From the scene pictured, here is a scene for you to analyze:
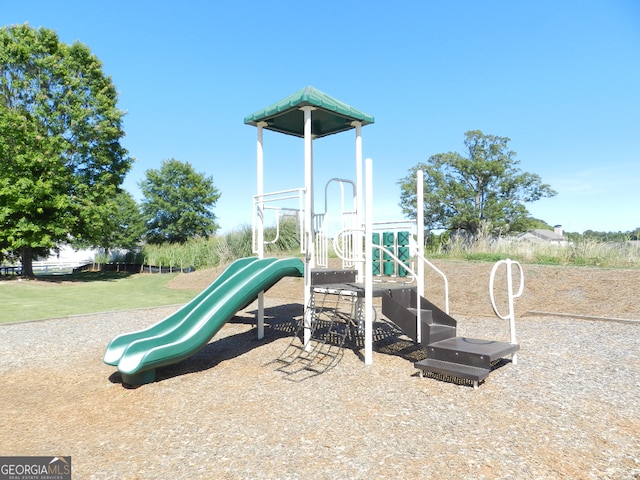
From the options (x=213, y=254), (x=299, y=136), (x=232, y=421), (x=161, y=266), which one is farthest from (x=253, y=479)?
(x=161, y=266)

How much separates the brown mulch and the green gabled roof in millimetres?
3863

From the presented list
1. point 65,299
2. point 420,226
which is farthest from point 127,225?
point 420,226

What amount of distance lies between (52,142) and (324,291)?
21049 mm

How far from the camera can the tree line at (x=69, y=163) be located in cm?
2058

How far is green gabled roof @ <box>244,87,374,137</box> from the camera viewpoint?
248 inches

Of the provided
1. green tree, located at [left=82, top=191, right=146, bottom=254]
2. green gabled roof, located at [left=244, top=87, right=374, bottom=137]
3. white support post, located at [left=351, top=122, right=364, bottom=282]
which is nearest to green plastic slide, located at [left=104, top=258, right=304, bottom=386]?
white support post, located at [left=351, top=122, right=364, bottom=282]

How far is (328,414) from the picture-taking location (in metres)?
3.91

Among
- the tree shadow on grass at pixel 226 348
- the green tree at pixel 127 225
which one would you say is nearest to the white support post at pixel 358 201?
the tree shadow on grass at pixel 226 348

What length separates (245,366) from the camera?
229 inches

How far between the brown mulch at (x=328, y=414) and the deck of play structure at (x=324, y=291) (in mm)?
322

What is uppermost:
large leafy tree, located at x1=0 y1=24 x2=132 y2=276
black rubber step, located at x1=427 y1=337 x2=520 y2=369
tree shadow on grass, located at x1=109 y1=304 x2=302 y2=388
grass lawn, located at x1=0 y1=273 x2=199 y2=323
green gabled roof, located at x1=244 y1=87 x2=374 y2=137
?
large leafy tree, located at x1=0 y1=24 x2=132 y2=276

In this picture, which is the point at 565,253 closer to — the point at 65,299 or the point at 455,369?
the point at 455,369

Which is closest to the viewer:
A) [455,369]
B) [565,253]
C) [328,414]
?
[328,414]

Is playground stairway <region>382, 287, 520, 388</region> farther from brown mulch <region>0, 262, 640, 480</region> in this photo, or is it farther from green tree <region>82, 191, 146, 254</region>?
green tree <region>82, 191, 146, 254</region>
